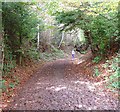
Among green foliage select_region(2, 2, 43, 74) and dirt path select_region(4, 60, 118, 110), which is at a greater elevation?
green foliage select_region(2, 2, 43, 74)

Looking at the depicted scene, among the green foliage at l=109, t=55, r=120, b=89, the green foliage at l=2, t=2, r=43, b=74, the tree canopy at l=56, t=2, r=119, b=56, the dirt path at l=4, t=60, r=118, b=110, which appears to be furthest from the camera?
the green foliage at l=2, t=2, r=43, b=74

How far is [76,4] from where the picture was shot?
1151 centimetres

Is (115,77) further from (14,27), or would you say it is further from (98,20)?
(14,27)

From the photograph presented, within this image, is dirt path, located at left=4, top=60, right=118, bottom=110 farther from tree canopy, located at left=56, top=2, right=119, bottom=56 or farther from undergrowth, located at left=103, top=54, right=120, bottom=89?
tree canopy, located at left=56, top=2, right=119, bottom=56

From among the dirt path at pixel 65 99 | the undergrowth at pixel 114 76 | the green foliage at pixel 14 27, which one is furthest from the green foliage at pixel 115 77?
the green foliage at pixel 14 27

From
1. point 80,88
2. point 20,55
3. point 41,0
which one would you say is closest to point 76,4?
point 41,0

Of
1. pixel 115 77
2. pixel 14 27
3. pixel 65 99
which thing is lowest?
pixel 65 99

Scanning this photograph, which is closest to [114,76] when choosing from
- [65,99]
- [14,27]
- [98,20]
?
[65,99]

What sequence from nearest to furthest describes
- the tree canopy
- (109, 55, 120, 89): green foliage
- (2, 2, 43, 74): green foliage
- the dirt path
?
1. the dirt path
2. (109, 55, 120, 89): green foliage
3. the tree canopy
4. (2, 2, 43, 74): green foliage

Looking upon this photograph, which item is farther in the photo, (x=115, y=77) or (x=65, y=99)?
(x=115, y=77)

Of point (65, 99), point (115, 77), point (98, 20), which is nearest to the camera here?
point (65, 99)

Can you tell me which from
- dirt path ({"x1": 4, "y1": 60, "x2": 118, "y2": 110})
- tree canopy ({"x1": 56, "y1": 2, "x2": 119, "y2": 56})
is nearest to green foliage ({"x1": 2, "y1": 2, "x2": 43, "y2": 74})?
tree canopy ({"x1": 56, "y1": 2, "x2": 119, "y2": 56})

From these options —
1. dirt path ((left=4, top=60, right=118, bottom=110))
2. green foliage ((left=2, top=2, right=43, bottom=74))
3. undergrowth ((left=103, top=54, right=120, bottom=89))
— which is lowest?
dirt path ((left=4, top=60, right=118, bottom=110))

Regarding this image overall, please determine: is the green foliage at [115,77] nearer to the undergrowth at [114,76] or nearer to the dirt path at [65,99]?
the undergrowth at [114,76]
